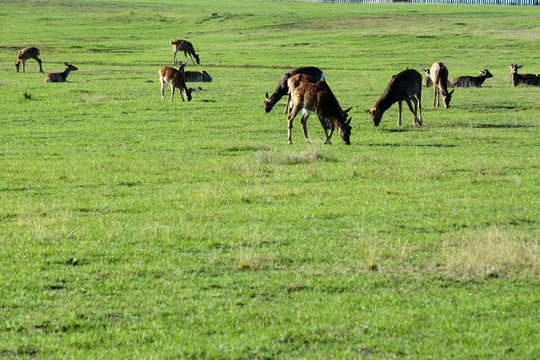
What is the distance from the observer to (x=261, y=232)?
32.4 ft

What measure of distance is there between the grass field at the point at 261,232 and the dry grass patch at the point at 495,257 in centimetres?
3

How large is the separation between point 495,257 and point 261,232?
3.24 metres

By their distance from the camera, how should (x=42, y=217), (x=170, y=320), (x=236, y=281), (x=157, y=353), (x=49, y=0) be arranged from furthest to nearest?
1. (x=49, y=0)
2. (x=42, y=217)
3. (x=236, y=281)
4. (x=170, y=320)
5. (x=157, y=353)

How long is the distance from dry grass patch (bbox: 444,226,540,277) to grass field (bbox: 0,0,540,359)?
25 mm

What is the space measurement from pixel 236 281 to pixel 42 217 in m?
4.32

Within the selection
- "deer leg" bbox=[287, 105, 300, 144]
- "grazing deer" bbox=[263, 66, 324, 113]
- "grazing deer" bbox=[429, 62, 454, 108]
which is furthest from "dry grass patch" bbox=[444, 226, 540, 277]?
"grazing deer" bbox=[429, 62, 454, 108]

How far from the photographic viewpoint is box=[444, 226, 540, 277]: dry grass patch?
802 cm

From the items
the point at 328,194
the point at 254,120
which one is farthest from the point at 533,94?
the point at 328,194

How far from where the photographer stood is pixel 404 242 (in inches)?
365

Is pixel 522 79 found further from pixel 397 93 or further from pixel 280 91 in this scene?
pixel 280 91

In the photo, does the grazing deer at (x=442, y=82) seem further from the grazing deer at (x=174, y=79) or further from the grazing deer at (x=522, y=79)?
the grazing deer at (x=174, y=79)

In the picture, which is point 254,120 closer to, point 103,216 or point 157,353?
point 103,216

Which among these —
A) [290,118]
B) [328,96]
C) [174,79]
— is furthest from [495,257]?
[174,79]

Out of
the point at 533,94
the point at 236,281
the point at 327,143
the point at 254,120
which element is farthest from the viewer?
the point at 533,94
